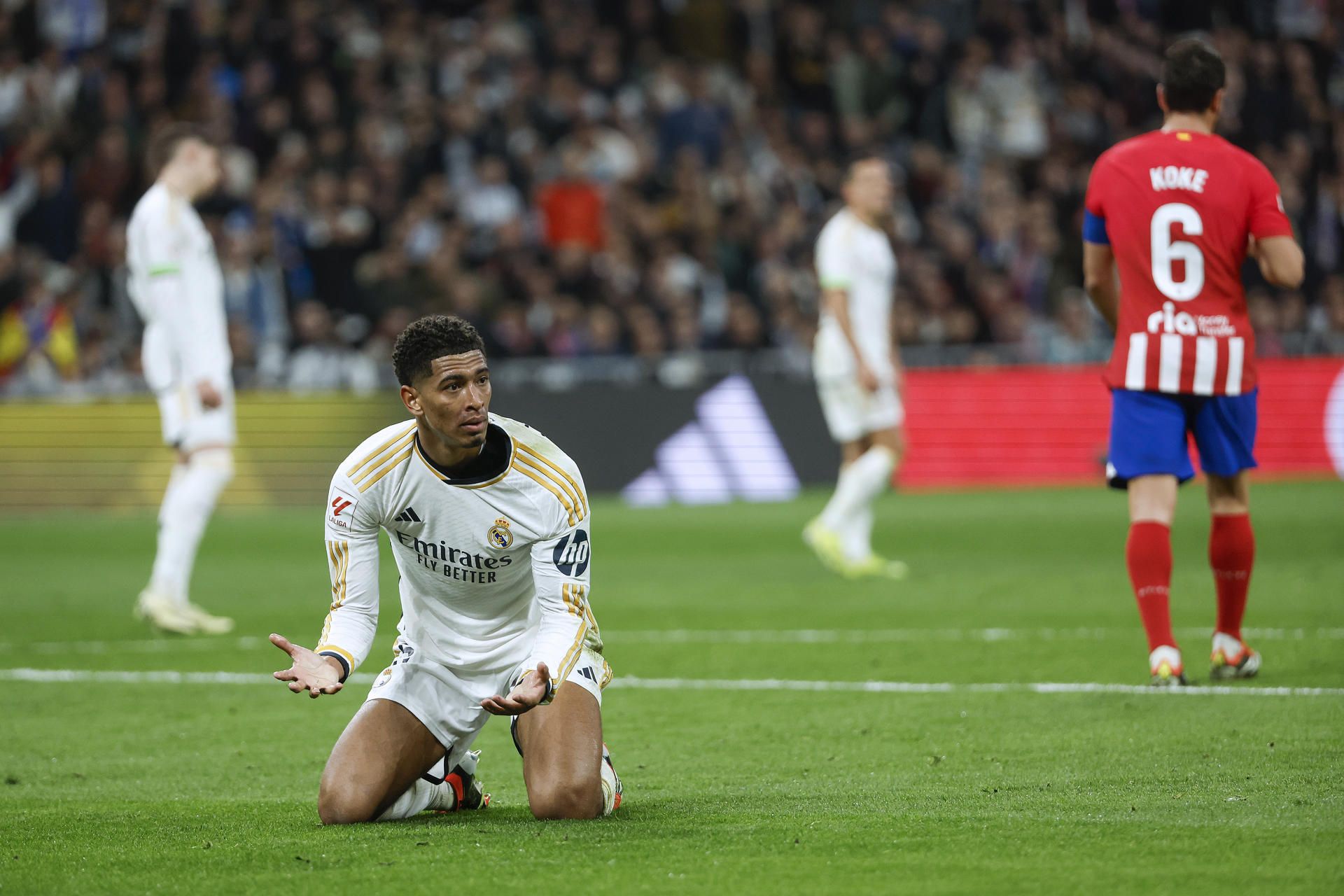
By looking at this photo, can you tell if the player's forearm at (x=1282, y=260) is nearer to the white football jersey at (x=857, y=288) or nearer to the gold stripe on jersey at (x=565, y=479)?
the gold stripe on jersey at (x=565, y=479)

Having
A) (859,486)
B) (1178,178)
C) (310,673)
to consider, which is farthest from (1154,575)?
(859,486)

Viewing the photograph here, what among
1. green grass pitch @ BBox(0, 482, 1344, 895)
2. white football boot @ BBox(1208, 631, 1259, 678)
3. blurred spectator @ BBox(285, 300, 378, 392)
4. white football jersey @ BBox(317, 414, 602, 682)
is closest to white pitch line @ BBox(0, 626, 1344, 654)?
green grass pitch @ BBox(0, 482, 1344, 895)

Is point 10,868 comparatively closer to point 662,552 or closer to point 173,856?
point 173,856

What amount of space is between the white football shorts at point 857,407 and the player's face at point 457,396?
707 cm

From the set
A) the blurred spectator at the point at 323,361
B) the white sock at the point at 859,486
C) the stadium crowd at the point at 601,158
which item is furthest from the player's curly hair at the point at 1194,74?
the blurred spectator at the point at 323,361

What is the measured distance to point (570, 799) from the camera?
496cm

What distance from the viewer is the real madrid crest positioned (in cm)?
518

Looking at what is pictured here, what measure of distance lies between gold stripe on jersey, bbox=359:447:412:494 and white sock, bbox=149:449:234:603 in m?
4.77

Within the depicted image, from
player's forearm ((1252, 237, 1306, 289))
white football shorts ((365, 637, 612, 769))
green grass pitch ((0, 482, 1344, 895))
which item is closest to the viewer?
green grass pitch ((0, 482, 1344, 895))

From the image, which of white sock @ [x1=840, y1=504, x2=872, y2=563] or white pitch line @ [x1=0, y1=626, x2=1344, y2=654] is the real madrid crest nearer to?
white pitch line @ [x1=0, y1=626, x2=1344, y2=654]

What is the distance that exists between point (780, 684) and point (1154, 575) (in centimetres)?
172

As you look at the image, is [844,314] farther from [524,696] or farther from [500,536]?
[524,696]

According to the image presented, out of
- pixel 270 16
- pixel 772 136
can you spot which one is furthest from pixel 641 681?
pixel 270 16

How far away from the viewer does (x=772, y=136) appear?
22125 mm
